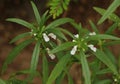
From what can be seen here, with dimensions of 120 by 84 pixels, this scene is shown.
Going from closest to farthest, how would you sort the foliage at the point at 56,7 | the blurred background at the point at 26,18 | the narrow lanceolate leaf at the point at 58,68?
1. the narrow lanceolate leaf at the point at 58,68
2. the foliage at the point at 56,7
3. the blurred background at the point at 26,18

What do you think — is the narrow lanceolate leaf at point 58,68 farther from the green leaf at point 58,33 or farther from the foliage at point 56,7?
the foliage at point 56,7

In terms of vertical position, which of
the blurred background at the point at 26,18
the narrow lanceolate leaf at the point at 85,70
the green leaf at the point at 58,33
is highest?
the green leaf at the point at 58,33

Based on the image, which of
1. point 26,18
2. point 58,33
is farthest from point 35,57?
point 26,18

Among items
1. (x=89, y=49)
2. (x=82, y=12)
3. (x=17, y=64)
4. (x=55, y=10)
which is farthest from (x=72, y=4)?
(x=89, y=49)

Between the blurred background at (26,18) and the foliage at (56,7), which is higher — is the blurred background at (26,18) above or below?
below

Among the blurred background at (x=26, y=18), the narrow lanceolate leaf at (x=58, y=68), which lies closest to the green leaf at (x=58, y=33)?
the narrow lanceolate leaf at (x=58, y=68)

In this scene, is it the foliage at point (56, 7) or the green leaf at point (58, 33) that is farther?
the foliage at point (56, 7)

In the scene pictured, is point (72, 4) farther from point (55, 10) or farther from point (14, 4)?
point (55, 10)

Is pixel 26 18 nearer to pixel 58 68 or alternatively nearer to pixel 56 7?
pixel 56 7

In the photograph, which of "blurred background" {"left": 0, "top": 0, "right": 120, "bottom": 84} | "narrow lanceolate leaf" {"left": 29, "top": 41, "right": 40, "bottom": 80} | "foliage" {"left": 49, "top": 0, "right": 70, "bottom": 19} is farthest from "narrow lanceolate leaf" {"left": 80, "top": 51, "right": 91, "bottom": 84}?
"blurred background" {"left": 0, "top": 0, "right": 120, "bottom": 84}

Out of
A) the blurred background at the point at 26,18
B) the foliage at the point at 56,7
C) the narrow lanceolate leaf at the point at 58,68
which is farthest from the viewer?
the blurred background at the point at 26,18
